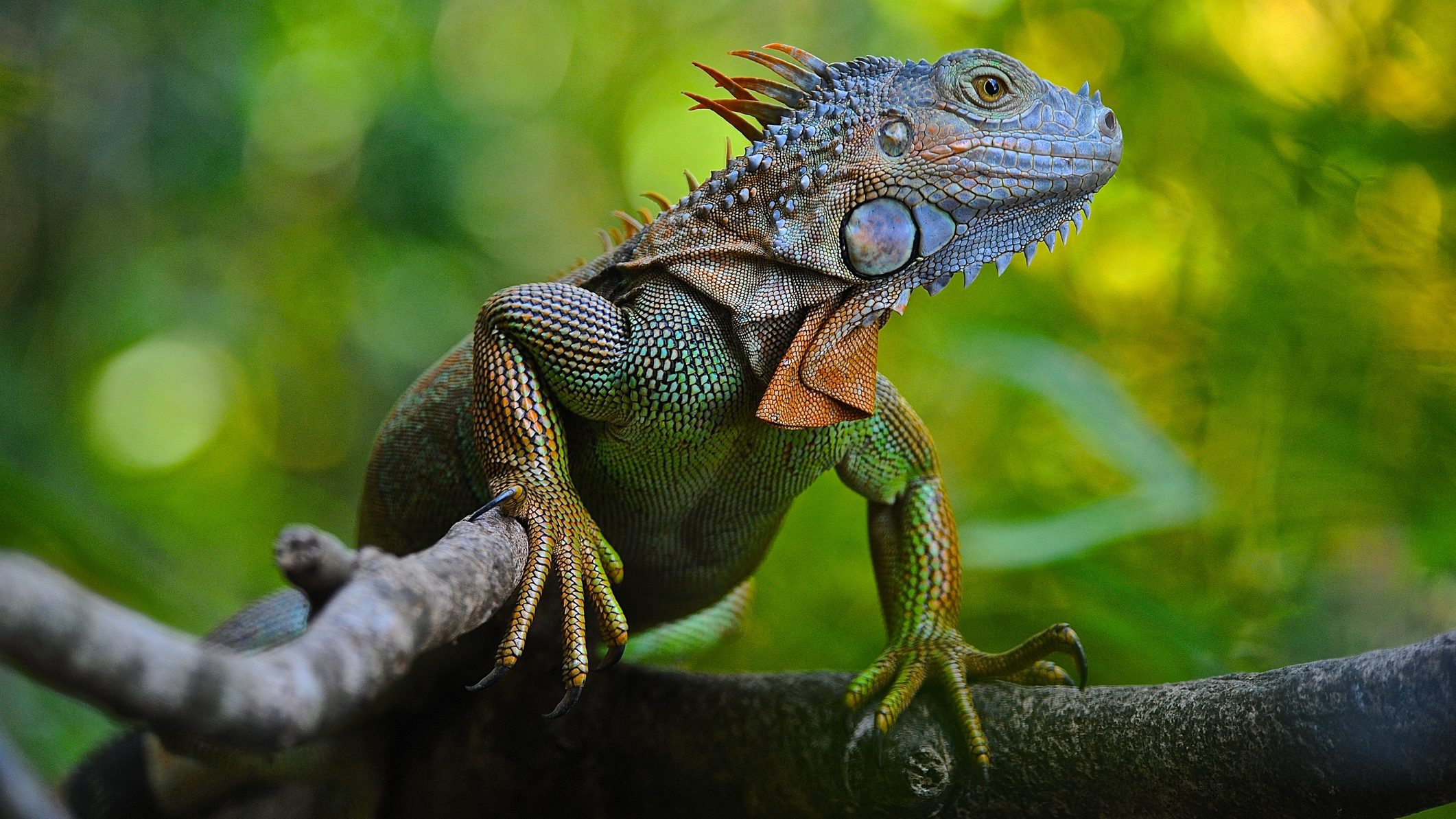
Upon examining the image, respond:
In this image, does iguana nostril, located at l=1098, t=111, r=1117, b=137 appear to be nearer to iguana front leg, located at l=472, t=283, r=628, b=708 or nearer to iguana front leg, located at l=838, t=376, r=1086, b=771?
iguana front leg, located at l=838, t=376, r=1086, b=771

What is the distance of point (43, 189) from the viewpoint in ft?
24.1

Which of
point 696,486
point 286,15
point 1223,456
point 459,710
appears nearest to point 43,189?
point 286,15

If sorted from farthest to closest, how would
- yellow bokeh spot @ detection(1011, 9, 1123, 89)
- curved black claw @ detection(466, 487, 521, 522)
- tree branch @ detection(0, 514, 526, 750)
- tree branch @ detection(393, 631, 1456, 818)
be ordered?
yellow bokeh spot @ detection(1011, 9, 1123, 89) → curved black claw @ detection(466, 487, 521, 522) → tree branch @ detection(393, 631, 1456, 818) → tree branch @ detection(0, 514, 526, 750)

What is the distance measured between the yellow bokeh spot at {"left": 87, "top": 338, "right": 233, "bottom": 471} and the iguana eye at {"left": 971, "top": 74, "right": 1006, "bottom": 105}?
311 inches

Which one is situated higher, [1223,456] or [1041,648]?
[1041,648]

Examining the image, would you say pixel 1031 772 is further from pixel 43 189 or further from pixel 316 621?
pixel 43 189

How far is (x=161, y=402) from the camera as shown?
29.2 ft

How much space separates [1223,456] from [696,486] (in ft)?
9.25

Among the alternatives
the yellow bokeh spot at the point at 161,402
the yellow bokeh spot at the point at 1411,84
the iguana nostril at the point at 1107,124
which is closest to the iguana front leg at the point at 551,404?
the iguana nostril at the point at 1107,124

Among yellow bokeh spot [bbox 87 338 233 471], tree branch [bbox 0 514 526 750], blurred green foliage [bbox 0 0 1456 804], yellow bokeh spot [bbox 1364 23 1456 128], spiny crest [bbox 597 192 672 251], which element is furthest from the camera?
yellow bokeh spot [bbox 87 338 233 471]

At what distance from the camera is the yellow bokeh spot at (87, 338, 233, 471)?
854 centimetres

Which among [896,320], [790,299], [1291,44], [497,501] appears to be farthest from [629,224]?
[896,320]

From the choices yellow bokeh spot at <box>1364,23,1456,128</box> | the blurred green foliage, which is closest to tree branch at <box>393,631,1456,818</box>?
the blurred green foliage

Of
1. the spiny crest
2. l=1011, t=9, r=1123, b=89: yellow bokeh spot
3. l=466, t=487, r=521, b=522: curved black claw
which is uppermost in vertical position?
l=1011, t=9, r=1123, b=89: yellow bokeh spot
